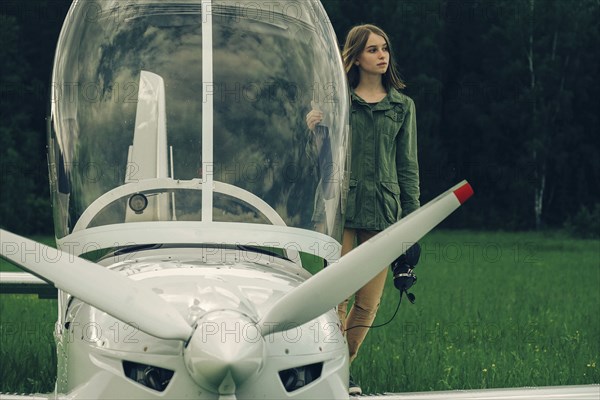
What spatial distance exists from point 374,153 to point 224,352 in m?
3.00

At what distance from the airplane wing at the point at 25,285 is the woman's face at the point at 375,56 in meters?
2.75

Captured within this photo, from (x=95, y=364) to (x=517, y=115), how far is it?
139ft

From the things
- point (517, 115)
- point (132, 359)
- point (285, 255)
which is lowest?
point (132, 359)

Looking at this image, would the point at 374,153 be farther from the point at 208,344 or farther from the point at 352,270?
the point at 208,344

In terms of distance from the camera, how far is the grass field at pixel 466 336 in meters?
7.13

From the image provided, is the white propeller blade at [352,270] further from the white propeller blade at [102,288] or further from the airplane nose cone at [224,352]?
the white propeller blade at [102,288]

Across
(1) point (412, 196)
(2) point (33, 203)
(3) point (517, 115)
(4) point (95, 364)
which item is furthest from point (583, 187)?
(4) point (95, 364)

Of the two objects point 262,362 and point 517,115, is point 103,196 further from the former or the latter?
point 517,115

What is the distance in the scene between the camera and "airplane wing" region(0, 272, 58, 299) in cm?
696

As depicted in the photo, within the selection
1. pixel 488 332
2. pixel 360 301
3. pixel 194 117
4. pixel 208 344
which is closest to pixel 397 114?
pixel 360 301

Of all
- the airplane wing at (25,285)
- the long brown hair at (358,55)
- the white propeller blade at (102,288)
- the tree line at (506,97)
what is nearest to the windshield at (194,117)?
the white propeller blade at (102,288)

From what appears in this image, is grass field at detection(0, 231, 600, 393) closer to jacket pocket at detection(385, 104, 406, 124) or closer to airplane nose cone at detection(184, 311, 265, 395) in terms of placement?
jacket pocket at detection(385, 104, 406, 124)

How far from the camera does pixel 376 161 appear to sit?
571cm

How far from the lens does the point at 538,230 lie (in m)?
41.1
